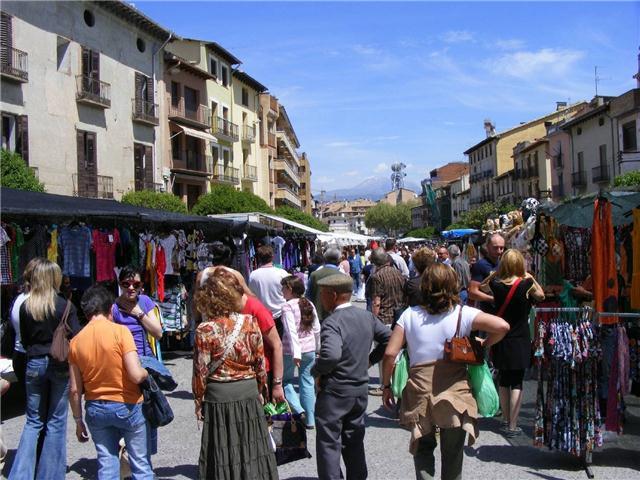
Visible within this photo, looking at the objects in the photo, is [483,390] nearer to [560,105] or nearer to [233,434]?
[233,434]

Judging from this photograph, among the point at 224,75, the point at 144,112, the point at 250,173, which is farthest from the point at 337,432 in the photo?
the point at 250,173

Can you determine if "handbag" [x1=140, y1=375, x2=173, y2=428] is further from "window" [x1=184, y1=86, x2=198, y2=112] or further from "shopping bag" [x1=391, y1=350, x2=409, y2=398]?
"window" [x1=184, y1=86, x2=198, y2=112]

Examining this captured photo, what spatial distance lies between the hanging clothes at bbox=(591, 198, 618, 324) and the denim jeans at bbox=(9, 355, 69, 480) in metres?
4.57

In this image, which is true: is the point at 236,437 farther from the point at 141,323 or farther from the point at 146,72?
the point at 146,72

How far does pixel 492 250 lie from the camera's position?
7285 mm

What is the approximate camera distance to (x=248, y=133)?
44875 mm

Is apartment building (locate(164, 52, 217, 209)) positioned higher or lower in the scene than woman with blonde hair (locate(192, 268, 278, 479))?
higher

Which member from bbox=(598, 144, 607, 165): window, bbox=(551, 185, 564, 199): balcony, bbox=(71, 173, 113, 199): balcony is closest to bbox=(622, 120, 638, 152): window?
bbox=(598, 144, 607, 165): window

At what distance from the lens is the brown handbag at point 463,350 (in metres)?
4.00

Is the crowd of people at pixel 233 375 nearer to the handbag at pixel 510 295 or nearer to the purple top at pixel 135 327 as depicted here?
the purple top at pixel 135 327

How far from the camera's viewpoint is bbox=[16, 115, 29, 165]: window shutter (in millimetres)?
20656

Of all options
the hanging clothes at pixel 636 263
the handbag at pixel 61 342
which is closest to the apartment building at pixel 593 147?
the hanging clothes at pixel 636 263

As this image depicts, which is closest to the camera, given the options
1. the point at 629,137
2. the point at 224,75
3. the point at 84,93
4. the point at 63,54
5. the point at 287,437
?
the point at 287,437

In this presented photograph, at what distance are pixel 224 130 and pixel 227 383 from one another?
120 ft
